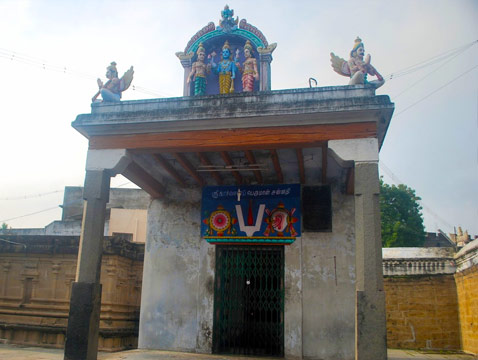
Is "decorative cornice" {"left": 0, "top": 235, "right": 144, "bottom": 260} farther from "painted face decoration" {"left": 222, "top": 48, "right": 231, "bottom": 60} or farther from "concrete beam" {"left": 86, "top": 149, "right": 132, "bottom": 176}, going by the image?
"painted face decoration" {"left": 222, "top": 48, "right": 231, "bottom": 60}

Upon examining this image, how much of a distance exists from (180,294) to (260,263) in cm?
188

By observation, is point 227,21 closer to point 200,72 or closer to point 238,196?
point 200,72

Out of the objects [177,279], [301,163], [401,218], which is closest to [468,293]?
[301,163]

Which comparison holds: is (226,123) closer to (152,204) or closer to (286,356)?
(152,204)

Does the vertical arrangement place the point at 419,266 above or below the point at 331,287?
above

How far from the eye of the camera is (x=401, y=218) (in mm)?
29016

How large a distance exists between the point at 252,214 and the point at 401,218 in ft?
71.2

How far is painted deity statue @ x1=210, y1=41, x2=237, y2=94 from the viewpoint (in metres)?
9.77

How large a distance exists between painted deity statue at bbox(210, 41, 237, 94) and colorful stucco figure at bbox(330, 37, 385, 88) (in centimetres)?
239

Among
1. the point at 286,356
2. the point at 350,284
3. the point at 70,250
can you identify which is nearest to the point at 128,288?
the point at 70,250

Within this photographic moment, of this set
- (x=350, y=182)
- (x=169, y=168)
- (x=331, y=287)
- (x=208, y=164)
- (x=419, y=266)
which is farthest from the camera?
(x=419, y=266)

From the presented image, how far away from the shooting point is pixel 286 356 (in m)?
9.01

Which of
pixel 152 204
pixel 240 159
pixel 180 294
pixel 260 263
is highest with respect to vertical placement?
pixel 240 159

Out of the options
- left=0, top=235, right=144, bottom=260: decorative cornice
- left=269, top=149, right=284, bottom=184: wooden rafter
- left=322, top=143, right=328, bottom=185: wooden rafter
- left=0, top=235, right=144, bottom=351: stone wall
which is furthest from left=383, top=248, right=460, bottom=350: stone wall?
left=0, top=235, right=144, bottom=260: decorative cornice
